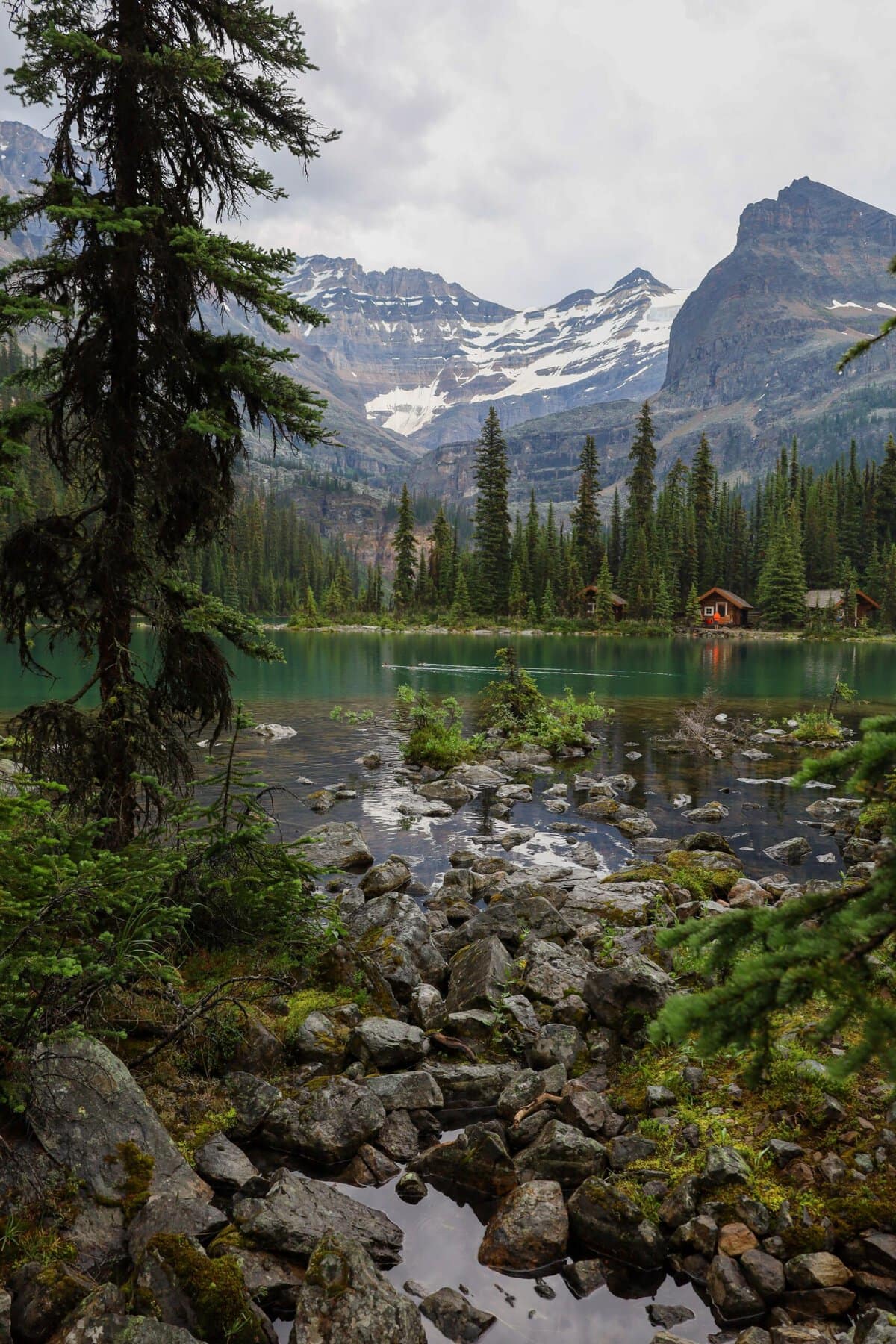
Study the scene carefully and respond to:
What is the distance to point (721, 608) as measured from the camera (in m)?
109

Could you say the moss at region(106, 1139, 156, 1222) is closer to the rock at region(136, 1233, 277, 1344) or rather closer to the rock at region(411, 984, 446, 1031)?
the rock at region(136, 1233, 277, 1344)

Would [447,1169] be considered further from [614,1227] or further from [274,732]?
[274,732]

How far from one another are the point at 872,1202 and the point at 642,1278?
1573 mm

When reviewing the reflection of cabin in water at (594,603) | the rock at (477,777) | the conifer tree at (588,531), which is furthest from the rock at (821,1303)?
the conifer tree at (588,531)

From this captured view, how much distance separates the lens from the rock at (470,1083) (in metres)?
6.85

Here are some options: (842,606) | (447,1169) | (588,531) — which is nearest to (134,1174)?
(447,1169)

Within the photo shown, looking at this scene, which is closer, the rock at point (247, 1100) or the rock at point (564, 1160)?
the rock at point (564, 1160)

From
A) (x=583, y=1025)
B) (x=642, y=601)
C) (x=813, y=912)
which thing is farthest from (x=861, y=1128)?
(x=642, y=601)

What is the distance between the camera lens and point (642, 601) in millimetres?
106000

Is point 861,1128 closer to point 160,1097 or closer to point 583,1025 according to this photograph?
point 583,1025

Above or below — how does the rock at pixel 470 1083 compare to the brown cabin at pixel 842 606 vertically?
below

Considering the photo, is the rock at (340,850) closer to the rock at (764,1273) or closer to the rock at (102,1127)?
the rock at (102,1127)

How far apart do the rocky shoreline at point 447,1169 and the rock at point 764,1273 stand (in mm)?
12

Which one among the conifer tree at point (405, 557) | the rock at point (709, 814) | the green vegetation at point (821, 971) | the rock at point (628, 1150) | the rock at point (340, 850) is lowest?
the rock at point (709, 814)
